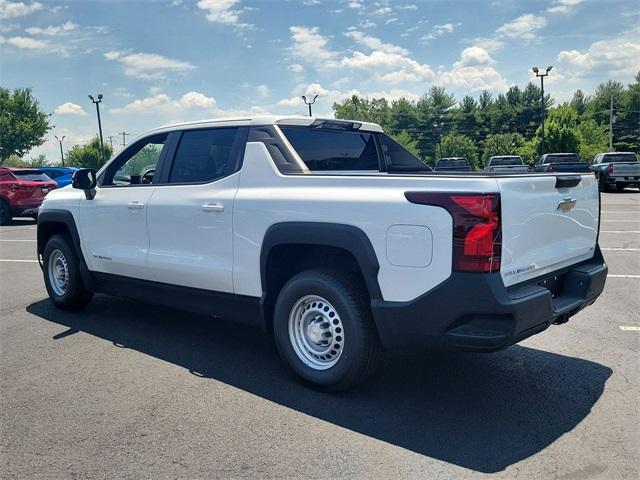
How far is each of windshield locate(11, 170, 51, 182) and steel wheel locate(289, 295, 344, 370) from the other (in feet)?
52.3

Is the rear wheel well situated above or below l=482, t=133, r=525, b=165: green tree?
below

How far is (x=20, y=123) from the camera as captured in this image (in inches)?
2482

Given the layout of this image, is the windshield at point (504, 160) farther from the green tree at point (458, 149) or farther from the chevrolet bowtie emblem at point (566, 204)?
the green tree at point (458, 149)

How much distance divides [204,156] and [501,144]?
7662 cm

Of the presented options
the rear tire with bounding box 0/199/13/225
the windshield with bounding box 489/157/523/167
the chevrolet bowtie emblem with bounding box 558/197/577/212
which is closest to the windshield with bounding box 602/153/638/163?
the windshield with bounding box 489/157/523/167

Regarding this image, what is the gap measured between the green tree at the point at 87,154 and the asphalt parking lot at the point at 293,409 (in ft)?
244

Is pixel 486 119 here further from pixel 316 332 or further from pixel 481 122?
pixel 316 332

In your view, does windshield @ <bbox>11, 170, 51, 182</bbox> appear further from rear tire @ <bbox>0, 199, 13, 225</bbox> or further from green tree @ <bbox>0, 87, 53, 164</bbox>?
green tree @ <bbox>0, 87, 53, 164</bbox>

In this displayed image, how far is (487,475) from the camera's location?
2.79m

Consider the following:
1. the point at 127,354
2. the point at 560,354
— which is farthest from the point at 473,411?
the point at 127,354

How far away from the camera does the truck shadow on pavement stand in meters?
3.16

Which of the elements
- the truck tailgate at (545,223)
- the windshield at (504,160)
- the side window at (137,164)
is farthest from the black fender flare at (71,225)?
the windshield at (504,160)

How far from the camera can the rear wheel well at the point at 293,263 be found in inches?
150

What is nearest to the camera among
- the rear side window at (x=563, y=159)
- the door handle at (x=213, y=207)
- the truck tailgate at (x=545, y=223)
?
the truck tailgate at (x=545, y=223)
